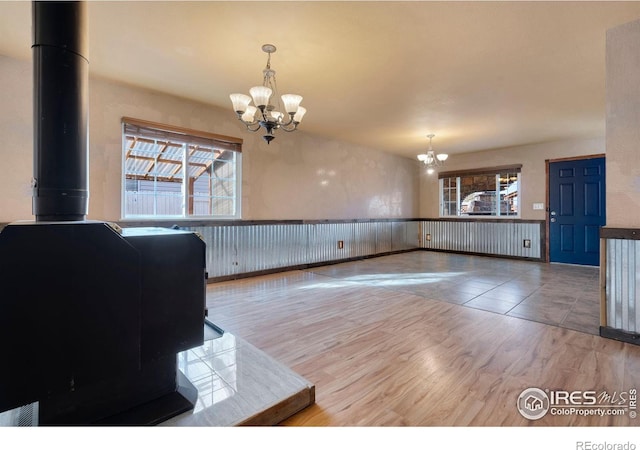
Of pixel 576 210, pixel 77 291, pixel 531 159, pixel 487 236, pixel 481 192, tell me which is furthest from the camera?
pixel 481 192

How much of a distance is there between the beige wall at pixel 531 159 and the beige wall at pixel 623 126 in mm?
4174

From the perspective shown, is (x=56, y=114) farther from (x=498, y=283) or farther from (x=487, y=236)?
(x=487, y=236)

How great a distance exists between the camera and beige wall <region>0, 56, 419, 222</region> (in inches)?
119

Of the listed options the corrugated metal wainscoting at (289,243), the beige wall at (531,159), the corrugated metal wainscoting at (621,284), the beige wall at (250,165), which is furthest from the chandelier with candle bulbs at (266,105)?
the beige wall at (531,159)

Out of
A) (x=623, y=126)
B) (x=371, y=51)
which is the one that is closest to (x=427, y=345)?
(x=623, y=126)

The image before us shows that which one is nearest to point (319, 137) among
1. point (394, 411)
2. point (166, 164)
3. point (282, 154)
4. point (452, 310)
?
point (282, 154)

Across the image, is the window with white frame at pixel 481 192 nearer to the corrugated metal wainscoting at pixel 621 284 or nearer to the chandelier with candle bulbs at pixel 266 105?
the corrugated metal wainscoting at pixel 621 284

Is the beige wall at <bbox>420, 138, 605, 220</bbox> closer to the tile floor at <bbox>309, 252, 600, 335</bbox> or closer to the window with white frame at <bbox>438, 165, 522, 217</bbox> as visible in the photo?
the window with white frame at <bbox>438, 165, 522, 217</bbox>

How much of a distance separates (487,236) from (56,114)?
25.3ft

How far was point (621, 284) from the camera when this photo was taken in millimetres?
2361

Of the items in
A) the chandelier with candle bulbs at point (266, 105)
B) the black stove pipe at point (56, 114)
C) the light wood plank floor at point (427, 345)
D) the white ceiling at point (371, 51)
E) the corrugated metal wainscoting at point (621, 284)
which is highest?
the white ceiling at point (371, 51)

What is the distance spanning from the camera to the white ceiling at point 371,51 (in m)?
2.26

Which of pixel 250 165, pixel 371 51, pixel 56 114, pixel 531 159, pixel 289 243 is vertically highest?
pixel 371 51

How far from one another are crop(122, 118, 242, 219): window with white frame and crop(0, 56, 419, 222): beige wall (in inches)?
4.8
